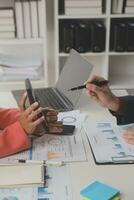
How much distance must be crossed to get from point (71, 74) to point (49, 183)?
834mm

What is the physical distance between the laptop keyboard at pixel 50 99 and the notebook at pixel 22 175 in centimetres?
52

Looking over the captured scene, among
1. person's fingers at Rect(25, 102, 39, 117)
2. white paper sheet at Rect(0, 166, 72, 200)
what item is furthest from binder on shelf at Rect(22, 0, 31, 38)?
white paper sheet at Rect(0, 166, 72, 200)

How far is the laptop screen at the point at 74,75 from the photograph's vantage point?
1.58 metres

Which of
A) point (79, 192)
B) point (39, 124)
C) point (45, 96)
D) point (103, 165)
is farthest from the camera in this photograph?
point (45, 96)

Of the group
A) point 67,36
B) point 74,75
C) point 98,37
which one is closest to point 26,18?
point 67,36

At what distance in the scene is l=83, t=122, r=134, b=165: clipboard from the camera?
3.52 feet

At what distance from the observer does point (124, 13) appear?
2277 mm

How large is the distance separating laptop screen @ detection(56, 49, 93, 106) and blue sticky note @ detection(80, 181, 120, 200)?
2.21 feet

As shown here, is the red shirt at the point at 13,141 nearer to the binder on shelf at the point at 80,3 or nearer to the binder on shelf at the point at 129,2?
the binder on shelf at the point at 80,3

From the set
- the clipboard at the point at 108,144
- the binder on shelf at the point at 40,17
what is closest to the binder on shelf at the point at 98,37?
the binder on shelf at the point at 40,17

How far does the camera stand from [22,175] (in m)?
0.98

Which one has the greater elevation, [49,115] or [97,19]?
[97,19]

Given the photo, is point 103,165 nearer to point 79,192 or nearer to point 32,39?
point 79,192

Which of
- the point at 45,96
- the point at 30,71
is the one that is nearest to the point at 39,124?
the point at 45,96
